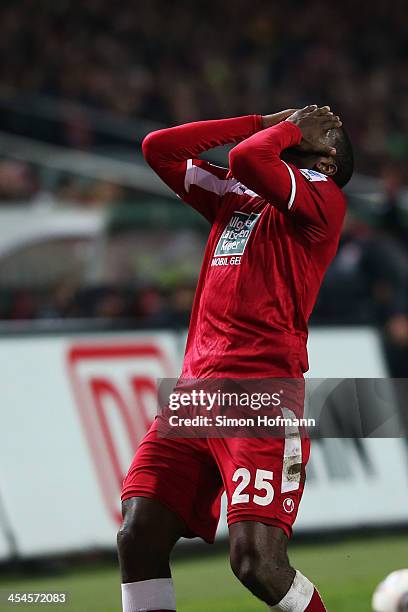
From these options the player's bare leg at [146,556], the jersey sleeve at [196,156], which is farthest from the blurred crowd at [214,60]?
the player's bare leg at [146,556]

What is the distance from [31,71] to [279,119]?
1092cm

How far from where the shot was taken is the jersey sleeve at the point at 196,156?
13.8 ft

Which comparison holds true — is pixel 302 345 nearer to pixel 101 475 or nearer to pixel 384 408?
pixel 384 408

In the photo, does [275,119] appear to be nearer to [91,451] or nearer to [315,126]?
[315,126]

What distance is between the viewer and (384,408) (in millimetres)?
4766

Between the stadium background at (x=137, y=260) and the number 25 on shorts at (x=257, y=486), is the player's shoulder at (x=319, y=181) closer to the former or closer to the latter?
the number 25 on shorts at (x=257, y=486)

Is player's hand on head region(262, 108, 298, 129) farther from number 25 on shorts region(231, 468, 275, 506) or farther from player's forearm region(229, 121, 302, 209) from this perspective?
number 25 on shorts region(231, 468, 275, 506)

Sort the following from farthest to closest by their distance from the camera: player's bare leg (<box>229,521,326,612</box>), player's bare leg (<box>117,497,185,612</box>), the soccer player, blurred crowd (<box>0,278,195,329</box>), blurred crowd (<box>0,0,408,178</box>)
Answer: blurred crowd (<box>0,0,408,178</box>)
blurred crowd (<box>0,278,195,329</box>)
player's bare leg (<box>117,497,185,612</box>)
the soccer player
player's bare leg (<box>229,521,326,612</box>)

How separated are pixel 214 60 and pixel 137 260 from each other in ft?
19.6

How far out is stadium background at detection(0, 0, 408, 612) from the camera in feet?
22.3

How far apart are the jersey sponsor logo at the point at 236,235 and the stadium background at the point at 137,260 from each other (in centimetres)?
229

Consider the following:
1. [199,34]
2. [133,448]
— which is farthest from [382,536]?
[199,34]

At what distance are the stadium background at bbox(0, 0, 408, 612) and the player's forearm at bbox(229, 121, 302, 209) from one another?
2590mm

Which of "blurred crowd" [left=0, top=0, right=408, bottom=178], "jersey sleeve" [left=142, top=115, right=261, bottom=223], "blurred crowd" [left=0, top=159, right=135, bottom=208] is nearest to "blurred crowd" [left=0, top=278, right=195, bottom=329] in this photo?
"blurred crowd" [left=0, top=159, right=135, bottom=208]
